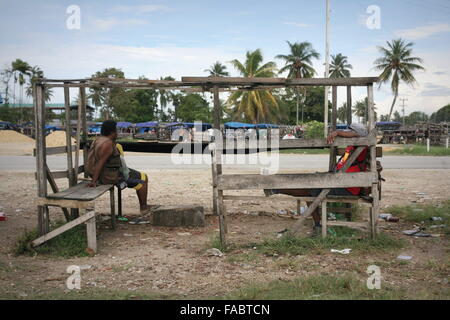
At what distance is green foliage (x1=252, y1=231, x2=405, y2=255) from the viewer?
5.02 metres

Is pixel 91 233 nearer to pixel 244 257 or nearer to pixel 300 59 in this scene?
pixel 244 257

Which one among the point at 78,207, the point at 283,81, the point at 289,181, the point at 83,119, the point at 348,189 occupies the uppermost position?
the point at 283,81

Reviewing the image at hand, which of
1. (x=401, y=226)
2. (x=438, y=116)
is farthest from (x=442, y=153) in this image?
(x=438, y=116)

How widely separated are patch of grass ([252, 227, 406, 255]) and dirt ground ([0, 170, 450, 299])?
16cm

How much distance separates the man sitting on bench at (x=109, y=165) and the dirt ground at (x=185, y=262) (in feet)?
2.49

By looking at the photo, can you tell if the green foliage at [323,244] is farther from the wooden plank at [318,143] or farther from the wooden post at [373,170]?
the wooden plank at [318,143]

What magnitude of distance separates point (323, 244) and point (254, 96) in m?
35.0

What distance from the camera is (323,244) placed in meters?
5.18

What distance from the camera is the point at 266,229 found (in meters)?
6.28

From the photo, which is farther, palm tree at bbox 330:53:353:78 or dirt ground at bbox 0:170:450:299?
palm tree at bbox 330:53:353:78

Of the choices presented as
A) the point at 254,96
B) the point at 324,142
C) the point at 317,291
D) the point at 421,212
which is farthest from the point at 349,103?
the point at 254,96

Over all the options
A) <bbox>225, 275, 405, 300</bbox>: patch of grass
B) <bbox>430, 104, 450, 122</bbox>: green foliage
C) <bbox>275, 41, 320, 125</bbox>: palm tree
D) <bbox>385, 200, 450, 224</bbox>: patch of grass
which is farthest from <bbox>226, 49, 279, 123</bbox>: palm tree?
<bbox>430, 104, 450, 122</bbox>: green foliage

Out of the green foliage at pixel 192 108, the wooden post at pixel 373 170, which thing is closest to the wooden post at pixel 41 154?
the wooden post at pixel 373 170

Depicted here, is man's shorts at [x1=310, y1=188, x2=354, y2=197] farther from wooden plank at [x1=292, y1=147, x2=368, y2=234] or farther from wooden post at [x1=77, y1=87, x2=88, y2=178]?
wooden post at [x1=77, y1=87, x2=88, y2=178]
